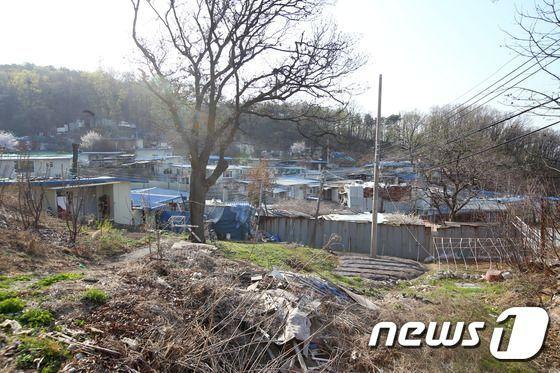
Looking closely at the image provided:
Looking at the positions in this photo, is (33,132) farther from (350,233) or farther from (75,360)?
(75,360)

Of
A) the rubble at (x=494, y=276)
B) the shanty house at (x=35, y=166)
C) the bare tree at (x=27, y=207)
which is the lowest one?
the rubble at (x=494, y=276)

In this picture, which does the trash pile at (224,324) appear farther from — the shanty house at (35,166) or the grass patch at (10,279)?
the shanty house at (35,166)

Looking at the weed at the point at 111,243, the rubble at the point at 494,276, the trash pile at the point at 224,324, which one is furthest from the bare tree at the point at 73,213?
the rubble at the point at 494,276

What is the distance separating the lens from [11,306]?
3906mm

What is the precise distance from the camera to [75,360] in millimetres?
3188

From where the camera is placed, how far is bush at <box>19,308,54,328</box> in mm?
3688

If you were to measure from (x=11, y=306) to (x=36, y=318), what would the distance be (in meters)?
0.40

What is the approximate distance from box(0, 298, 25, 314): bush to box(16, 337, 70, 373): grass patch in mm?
680

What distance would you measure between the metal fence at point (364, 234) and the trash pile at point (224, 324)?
1005 cm

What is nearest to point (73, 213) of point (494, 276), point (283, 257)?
point (283, 257)

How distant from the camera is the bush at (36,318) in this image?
3688 mm

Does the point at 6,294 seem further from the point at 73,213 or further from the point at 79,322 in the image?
the point at 73,213

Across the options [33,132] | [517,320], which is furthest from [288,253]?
[33,132]

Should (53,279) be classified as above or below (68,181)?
below
